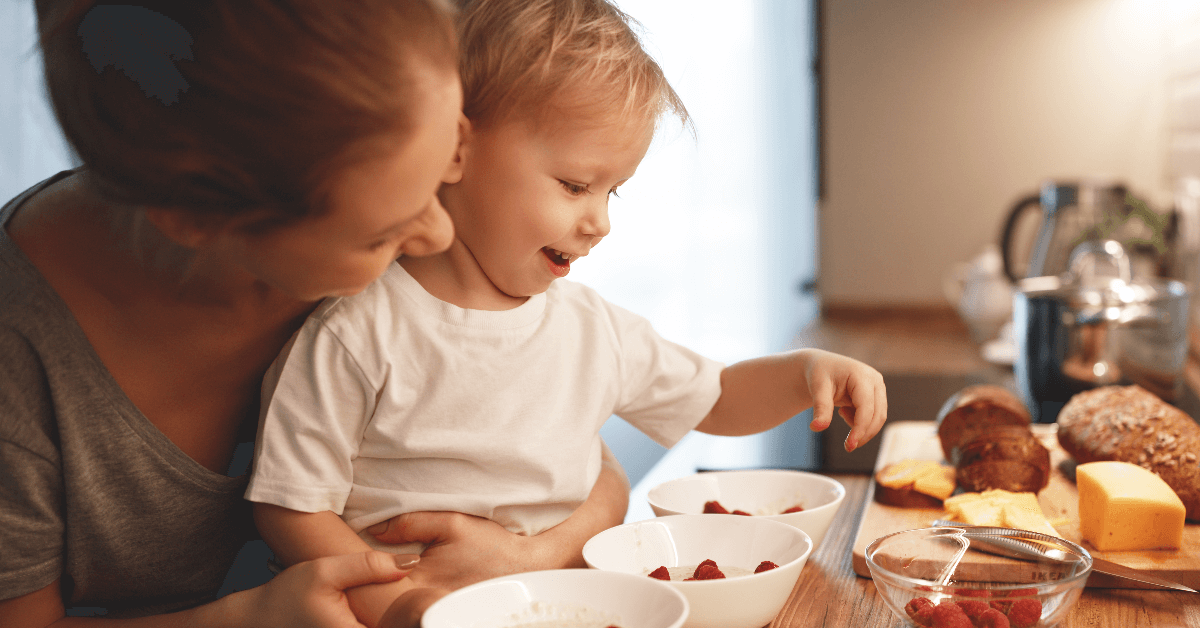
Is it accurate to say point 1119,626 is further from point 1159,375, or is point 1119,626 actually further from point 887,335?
point 887,335

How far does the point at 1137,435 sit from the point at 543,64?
2.37ft

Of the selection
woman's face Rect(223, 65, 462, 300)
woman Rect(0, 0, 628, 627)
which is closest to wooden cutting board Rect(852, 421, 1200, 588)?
woman Rect(0, 0, 628, 627)

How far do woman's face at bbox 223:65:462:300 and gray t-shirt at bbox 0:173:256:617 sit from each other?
0.19 m

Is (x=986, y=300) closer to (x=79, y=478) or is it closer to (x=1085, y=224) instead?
(x=1085, y=224)

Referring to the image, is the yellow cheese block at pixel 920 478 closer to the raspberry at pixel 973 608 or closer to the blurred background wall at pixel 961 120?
the raspberry at pixel 973 608

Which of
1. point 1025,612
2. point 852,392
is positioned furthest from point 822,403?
point 1025,612

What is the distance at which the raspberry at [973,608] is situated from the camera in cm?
63

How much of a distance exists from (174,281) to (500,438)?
0.27 m

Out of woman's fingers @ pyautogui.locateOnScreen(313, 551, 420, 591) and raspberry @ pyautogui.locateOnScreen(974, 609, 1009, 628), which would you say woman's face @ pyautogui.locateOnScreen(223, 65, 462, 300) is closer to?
woman's fingers @ pyautogui.locateOnScreen(313, 551, 420, 591)

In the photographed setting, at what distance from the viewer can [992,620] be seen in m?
0.62

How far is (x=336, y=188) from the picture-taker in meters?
0.52

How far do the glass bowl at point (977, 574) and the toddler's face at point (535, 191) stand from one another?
1.12 feet

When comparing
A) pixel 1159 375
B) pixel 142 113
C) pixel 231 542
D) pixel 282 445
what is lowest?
pixel 1159 375

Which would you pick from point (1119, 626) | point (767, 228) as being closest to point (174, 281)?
point (1119, 626)
